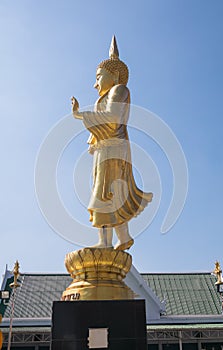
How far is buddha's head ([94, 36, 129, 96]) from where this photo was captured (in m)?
8.42

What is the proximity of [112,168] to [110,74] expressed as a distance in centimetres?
217

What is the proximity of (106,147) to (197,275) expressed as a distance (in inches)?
577

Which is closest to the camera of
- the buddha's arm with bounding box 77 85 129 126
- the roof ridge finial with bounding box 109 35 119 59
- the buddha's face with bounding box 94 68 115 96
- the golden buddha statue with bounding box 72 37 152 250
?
the golden buddha statue with bounding box 72 37 152 250

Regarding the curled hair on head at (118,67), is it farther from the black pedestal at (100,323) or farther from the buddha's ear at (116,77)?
the black pedestal at (100,323)

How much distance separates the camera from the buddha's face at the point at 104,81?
8.41 metres

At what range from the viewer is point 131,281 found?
1823 cm

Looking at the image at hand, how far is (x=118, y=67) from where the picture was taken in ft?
28.1

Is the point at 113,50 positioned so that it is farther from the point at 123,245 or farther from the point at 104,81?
the point at 123,245

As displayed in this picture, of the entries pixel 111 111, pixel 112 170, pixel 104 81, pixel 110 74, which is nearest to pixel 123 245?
pixel 112 170

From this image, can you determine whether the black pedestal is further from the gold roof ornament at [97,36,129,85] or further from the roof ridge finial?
the roof ridge finial

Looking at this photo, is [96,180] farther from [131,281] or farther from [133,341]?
[131,281]

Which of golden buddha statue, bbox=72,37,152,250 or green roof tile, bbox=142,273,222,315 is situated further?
green roof tile, bbox=142,273,222,315

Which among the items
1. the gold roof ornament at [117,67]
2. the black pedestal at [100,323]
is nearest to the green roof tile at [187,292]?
the gold roof ornament at [117,67]

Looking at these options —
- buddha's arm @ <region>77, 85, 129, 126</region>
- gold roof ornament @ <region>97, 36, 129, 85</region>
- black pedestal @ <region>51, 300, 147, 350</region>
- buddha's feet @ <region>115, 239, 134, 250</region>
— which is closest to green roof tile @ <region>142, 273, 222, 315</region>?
buddha's feet @ <region>115, 239, 134, 250</region>
